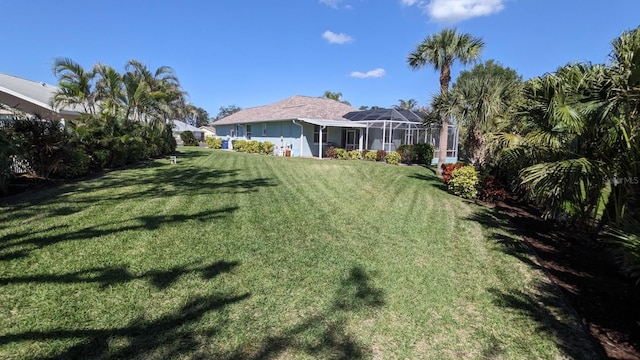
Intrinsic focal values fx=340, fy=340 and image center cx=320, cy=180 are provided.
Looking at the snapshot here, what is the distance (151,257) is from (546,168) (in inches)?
235

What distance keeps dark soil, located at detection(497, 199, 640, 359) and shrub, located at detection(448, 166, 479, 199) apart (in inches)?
103

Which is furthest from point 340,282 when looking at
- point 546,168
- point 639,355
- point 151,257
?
point 546,168

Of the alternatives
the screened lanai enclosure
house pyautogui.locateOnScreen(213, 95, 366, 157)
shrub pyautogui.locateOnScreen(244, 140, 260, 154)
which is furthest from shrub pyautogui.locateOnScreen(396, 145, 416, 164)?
shrub pyautogui.locateOnScreen(244, 140, 260, 154)

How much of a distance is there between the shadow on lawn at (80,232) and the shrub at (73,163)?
5.28 meters

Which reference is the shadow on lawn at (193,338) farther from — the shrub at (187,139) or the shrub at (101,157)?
the shrub at (187,139)

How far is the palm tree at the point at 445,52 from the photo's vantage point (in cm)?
1516

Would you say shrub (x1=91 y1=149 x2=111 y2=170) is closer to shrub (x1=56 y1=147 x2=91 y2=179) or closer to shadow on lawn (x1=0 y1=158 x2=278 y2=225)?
shadow on lawn (x1=0 y1=158 x2=278 y2=225)

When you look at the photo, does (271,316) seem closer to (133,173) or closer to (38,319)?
(38,319)

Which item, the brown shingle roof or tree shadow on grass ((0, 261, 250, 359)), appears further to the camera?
the brown shingle roof

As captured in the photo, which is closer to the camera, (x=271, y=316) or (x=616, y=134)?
(x=271, y=316)

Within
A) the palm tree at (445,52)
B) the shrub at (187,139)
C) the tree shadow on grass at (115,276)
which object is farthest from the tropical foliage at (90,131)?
the shrub at (187,139)

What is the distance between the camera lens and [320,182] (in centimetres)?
1207

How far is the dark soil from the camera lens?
352 centimetres

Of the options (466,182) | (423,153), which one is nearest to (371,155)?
(423,153)
